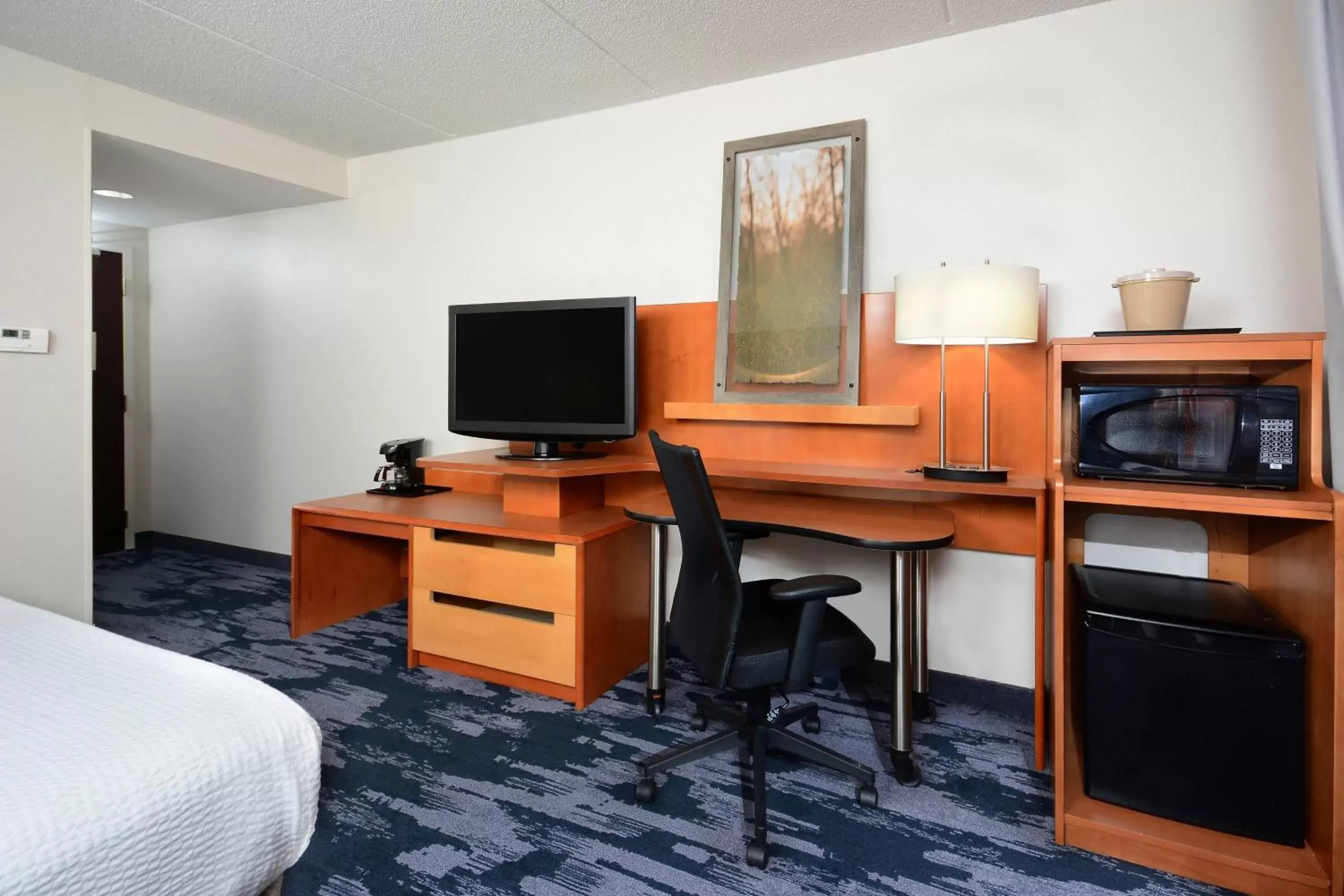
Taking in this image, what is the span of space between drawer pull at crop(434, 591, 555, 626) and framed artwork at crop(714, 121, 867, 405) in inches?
45.2

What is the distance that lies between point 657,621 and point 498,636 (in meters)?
0.65

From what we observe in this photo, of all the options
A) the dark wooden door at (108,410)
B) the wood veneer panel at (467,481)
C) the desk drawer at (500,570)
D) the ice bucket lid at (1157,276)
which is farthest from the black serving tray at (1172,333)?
the dark wooden door at (108,410)

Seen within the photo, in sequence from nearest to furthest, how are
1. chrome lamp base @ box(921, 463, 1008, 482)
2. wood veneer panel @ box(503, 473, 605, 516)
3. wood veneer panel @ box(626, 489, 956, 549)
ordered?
wood veneer panel @ box(626, 489, 956, 549) → chrome lamp base @ box(921, 463, 1008, 482) → wood veneer panel @ box(503, 473, 605, 516)

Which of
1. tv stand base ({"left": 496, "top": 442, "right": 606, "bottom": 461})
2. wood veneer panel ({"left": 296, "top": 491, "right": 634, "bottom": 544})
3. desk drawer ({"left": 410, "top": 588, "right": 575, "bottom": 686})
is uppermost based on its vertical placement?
tv stand base ({"left": 496, "top": 442, "right": 606, "bottom": 461})

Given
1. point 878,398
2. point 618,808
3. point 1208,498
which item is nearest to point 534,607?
point 618,808

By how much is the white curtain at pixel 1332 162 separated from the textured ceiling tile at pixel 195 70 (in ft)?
11.0

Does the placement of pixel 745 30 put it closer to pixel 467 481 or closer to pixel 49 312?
pixel 467 481

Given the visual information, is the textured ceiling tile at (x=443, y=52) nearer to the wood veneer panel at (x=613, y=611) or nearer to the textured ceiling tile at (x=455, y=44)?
the textured ceiling tile at (x=455, y=44)

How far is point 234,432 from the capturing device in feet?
14.8

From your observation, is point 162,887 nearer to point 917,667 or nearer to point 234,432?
point 917,667

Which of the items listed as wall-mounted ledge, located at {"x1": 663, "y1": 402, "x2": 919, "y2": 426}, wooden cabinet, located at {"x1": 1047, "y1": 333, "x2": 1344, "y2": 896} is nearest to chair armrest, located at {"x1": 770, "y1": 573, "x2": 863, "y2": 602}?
wooden cabinet, located at {"x1": 1047, "y1": 333, "x2": 1344, "y2": 896}

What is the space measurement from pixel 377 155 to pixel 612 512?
2561 millimetres

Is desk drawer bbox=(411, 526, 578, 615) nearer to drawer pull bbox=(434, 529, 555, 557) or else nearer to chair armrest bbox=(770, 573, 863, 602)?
drawer pull bbox=(434, 529, 555, 557)

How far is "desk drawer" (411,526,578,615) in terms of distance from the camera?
101 inches
